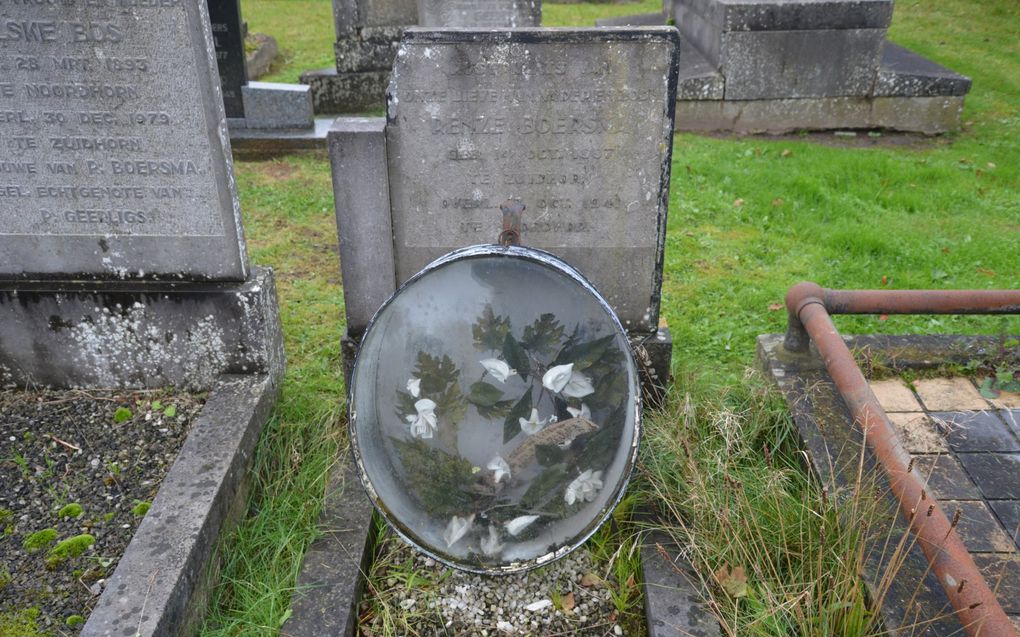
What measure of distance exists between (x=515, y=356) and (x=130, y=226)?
165cm

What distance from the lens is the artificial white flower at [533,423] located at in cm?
247

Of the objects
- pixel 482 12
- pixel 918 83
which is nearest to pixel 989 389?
pixel 918 83

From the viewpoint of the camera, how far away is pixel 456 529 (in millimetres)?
2465

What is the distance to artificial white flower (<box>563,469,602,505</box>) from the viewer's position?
2438 mm

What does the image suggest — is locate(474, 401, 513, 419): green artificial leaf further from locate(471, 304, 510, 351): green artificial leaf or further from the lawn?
the lawn

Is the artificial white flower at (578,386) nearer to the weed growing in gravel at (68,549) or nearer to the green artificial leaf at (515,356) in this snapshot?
the green artificial leaf at (515,356)

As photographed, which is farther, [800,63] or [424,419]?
[800,63]

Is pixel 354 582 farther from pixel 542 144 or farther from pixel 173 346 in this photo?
pixel 542 144

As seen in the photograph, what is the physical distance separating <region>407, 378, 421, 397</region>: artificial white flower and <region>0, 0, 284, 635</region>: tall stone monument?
2.48 ft

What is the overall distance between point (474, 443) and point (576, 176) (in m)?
1.10

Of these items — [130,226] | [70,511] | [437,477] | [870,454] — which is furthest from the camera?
[130,226]

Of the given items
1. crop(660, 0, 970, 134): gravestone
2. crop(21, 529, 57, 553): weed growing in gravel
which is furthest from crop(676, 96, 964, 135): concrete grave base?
crop(21, 529, 57, 553): weed growing in gravel

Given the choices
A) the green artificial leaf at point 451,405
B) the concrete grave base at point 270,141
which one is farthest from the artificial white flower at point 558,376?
the concrete grave base at point 270,141

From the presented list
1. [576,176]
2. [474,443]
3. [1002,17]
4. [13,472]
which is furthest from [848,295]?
[1002,17]
